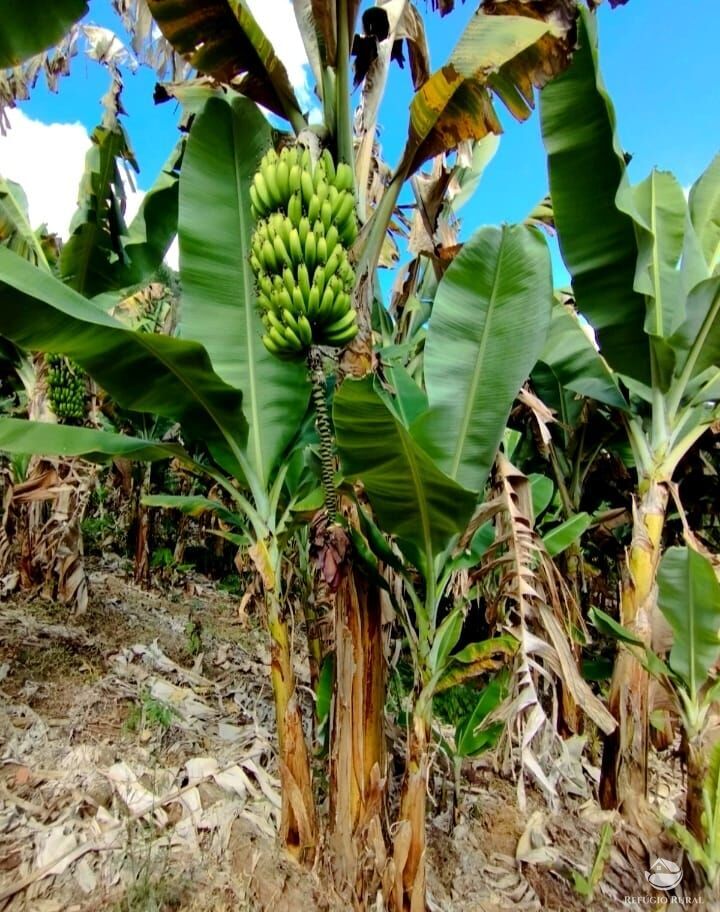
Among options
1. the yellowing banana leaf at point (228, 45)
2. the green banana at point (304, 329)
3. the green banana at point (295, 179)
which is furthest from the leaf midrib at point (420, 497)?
the yellowing banana leaf at point (228, 45)

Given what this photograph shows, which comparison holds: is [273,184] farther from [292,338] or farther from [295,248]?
[292,338]

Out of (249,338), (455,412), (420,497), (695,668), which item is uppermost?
(249,338)

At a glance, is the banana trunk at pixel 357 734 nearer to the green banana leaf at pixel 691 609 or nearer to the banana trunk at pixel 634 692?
the green banana leaf at pixel 691 609

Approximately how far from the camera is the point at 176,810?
6.33 feet

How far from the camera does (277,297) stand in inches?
52.9

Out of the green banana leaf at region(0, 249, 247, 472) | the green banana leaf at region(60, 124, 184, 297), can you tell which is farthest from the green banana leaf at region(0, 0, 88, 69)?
the green banana leaf at region(0, 249, 247, 472)

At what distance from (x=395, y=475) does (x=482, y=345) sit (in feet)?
1.56

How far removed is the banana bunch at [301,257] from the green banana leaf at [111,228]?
1.59 metres

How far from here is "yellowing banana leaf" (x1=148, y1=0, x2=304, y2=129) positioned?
1.57 m

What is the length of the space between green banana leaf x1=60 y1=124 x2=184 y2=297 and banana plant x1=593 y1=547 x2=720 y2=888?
270 centimetres

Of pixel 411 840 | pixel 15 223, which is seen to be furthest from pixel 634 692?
pixel 15 223

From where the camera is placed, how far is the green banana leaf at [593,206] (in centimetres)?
203

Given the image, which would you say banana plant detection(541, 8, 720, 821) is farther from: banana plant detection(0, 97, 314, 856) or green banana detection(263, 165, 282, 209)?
green banana detection(263, 165, 282, 209)

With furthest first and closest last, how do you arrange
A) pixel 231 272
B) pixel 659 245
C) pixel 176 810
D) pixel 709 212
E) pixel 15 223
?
pixel 15 223 < pixel 709 212 < pixel 659 245 < pixel 176 810 < pixel 231 272
